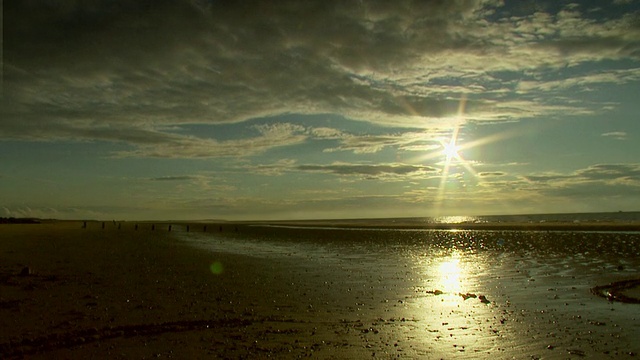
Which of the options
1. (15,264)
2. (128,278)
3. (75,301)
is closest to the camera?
(75,301)

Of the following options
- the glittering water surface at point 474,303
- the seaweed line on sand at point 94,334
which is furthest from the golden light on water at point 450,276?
the seaweed line on sand at point 94,334

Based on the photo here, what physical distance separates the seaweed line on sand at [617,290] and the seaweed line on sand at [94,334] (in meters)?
12.3

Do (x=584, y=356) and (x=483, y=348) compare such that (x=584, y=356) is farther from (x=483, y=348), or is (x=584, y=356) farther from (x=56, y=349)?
(x=56, y=349)

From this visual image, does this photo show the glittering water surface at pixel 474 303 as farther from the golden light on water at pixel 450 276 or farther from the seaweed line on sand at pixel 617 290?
the seaweed line on sand at pixel 617 290

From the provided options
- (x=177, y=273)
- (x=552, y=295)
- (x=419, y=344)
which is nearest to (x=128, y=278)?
(x=177, y=273)

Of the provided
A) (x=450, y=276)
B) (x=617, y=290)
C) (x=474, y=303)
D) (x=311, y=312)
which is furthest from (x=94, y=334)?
(x=617, y=290)

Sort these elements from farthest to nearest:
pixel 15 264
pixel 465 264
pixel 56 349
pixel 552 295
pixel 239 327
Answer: pixel 465 264 < pixel 15 264 < pixel 552 295 < pixel 239 327 < pixel 56 349

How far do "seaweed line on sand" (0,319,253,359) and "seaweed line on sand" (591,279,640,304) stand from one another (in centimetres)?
1233

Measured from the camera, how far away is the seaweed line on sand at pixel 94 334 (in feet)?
32.4

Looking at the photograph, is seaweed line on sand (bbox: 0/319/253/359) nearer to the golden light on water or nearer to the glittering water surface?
the glittering water surface

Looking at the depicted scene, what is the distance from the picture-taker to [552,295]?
55.9 feet

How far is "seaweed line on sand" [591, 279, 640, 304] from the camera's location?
52.7 ft

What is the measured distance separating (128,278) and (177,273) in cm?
255

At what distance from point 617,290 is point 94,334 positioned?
17.4m
